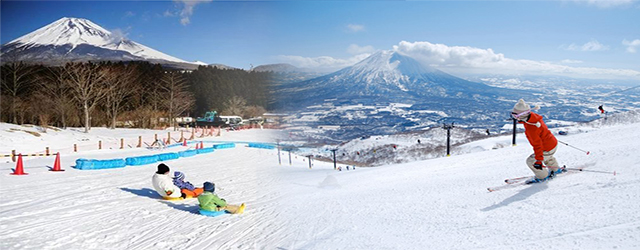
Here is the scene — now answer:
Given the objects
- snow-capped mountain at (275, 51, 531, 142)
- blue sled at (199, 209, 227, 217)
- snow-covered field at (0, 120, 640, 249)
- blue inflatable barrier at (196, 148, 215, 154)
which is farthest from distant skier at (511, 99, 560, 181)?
snow-capped mountain at (275, 51, 531, 142)

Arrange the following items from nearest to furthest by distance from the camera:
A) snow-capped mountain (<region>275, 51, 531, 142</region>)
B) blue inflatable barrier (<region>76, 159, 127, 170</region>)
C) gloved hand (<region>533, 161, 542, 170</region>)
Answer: gloved hand (<region>533, 161, 542, 170</region>) → blue inflatable barrier (<region>76, 159, 127, 170</region>) → snow-capped mountain (<region>275, 51, 531, 142</region>)

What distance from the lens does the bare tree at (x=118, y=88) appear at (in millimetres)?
12773

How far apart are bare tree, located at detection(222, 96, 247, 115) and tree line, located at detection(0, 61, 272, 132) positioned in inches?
48.2

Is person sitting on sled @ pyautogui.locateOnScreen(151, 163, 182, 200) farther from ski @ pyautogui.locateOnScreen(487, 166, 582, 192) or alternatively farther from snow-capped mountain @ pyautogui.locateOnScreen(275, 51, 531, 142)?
snow-capped mountain @ pyautogui.locateOnScreen(275, 51, 531, 142)

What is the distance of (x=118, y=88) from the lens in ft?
43.5

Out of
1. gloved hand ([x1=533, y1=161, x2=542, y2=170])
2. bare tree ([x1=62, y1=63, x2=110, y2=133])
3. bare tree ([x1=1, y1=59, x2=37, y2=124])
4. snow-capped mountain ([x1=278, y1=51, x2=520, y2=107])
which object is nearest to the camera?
gloved hand ([x1=533, y1=161, x2=542, y2=170])

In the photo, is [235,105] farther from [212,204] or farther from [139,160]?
[212,204]

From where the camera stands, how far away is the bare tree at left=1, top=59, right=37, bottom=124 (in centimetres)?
1229

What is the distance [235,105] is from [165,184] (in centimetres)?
382

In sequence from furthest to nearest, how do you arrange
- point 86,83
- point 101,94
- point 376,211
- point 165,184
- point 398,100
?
point 398,100, point 101,94, point 86,83, point 165,184, point 376,211

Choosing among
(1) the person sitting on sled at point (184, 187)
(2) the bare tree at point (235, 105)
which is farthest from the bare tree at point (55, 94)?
(1) the person sitting on sled at point (184, 187)

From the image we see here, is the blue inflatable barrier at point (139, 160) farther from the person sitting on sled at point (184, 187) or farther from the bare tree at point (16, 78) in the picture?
the bare tree at point (16, 78)

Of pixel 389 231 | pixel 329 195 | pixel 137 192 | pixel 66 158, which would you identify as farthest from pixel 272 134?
pixel 389 231

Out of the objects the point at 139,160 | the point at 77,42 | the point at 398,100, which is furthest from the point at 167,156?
the point at 398,100
